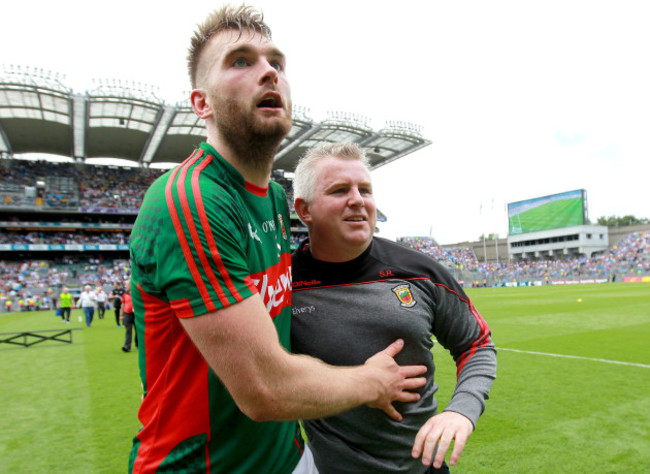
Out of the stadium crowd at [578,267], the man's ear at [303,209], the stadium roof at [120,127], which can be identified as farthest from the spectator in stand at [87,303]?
the stadium crowd at [578,267]

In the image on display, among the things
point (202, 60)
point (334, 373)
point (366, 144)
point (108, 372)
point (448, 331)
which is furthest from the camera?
point (366, 144)

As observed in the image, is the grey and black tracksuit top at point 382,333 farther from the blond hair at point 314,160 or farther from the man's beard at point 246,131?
the man's beard at point 246,131

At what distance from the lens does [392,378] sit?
174 centimetres

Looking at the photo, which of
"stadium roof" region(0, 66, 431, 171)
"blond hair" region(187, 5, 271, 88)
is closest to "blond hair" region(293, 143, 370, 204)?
"blond hair" region(187, 5, 271, 88)

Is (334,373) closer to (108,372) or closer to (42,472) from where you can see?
(42,472)

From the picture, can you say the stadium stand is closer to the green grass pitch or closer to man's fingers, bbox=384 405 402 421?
the green grass pitch

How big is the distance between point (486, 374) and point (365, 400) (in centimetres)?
80

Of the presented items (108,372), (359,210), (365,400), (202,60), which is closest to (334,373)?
(365,400)

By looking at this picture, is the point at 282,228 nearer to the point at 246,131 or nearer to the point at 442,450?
the point at 246,131

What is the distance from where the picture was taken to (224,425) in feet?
5.09

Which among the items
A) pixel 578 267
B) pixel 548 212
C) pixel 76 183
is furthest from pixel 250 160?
pixel 548 212

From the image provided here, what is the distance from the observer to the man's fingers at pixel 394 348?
73.8 inches

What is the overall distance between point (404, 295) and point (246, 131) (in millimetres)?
1066

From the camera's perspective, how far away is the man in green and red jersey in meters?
1.24
